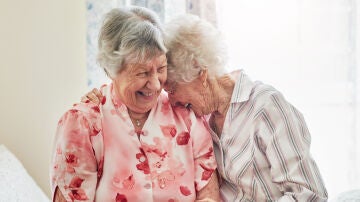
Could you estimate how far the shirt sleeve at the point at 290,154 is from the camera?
163 centimetres

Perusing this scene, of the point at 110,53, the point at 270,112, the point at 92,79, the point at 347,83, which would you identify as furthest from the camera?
the point at 92,79

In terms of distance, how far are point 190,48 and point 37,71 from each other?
1255 mm

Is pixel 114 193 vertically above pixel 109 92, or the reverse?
pixel 109 92

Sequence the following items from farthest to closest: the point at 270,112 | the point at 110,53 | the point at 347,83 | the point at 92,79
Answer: the point at 92,79 < the point at 347,83 < the point at 270,112 < the point at 110,53

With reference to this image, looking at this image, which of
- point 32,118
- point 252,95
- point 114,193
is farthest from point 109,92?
point 32,118

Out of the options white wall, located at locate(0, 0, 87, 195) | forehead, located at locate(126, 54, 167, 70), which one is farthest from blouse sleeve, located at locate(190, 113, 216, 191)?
white wall, located at locate(0, 0, 87, 195)

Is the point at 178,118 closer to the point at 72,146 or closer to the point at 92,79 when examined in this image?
the point at 72,146

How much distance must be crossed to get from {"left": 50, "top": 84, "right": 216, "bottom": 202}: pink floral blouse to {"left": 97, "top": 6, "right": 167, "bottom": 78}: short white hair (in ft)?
0.61

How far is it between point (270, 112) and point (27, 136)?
4.87ft

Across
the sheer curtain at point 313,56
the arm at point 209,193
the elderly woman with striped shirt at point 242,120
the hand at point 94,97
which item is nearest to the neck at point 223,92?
the elderly woman with striped shirt at point 242,120

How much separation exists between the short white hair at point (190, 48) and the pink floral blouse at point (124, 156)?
0.52 feet

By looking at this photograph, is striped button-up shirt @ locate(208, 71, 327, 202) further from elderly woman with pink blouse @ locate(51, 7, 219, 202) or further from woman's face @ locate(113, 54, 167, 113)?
woman's face @ locate(113, 54, 167, 113)

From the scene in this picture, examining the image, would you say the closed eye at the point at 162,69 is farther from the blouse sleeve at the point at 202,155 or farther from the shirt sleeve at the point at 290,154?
the shirt sleeve at the point at 290,154

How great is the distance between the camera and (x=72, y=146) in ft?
5.29
